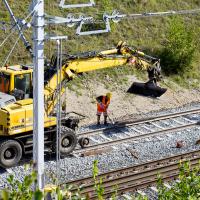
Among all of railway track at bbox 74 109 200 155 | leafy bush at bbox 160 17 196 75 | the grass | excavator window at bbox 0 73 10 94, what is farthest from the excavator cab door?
leafy bush at bbox 160 17 196 75

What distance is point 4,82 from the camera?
1566cm

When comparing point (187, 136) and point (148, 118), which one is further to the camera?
point (148, 118)

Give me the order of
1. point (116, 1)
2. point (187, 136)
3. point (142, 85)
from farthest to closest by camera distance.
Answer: point (116, 1) → point (142, 85) → point (187, 136)

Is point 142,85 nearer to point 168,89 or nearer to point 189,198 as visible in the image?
point 168,89

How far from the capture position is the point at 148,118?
67.4 feet

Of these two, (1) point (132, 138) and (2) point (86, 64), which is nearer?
(2) point (86, 64)

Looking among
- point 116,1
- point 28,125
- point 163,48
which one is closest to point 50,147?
point 28,125

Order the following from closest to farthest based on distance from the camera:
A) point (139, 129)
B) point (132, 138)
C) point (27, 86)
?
point (27, 86) < point (132, 138) < point (139, 129)

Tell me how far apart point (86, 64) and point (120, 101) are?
617 centimetres

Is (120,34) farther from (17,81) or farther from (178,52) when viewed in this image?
(17,81)

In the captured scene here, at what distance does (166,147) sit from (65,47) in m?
9.74

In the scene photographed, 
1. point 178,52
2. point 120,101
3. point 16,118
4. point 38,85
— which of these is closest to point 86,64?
point 16,118

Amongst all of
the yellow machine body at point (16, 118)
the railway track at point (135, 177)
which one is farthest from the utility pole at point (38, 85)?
the yellow machine body at point (16, 118)

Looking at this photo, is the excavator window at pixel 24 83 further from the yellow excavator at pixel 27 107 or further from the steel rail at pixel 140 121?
the steel rail at pixel 140 121
